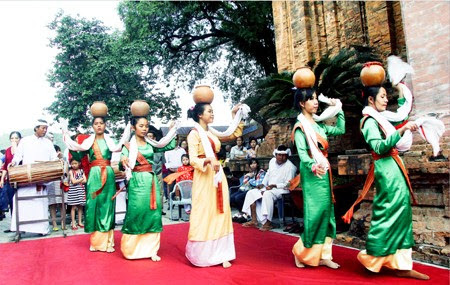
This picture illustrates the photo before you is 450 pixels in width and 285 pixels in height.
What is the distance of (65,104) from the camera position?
1353 centimetres

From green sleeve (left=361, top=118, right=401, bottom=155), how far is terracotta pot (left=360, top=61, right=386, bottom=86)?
0.38 metres

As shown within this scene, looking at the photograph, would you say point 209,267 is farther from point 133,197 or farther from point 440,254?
point 440,254

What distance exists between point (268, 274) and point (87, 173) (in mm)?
3001

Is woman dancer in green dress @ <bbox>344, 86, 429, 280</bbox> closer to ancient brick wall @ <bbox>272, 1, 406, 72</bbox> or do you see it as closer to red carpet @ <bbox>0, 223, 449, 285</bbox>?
red carpet @ <bbox>0, 223, 449, 285</bbox>

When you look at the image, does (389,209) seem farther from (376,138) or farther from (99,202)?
(99,202)

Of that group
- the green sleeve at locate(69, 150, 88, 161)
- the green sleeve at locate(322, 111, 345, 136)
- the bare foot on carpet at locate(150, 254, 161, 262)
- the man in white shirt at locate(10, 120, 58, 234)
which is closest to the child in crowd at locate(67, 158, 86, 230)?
the man in white shirt at locate(10, 120, 58, 234)

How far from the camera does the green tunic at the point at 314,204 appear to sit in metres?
3.52

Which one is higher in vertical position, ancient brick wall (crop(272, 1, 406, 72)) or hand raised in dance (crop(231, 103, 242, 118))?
ancient brick wall (crop(272, 1, 406, 72))

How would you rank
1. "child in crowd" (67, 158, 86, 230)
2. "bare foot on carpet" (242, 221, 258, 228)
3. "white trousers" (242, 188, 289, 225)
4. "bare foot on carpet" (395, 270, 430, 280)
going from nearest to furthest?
"bare foot on carpet" (395, 270, 430, 280) → "white trousers" (242, 188, 289, 225) → "bare foot on carpet" (242, 221, 258, 228) → "child in crowd" (67, 158, 86, 230)

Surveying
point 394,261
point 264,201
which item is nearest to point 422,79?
point 394,261

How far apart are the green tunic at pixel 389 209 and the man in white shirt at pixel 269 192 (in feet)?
9.13

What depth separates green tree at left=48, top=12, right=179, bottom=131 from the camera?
1323 centimetres

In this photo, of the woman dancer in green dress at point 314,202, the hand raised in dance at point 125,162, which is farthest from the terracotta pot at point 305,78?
the hand raised in dance at point 125,162

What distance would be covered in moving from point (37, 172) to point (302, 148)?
14.8 ft
